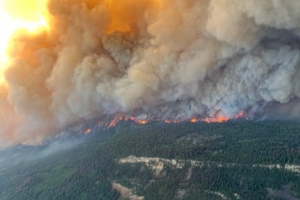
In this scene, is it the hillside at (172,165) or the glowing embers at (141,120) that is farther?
the glowing embers at (141,120)

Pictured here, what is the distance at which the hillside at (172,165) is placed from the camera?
34.9m

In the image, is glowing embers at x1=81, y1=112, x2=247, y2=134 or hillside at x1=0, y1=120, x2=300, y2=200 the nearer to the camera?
hillside at x1=0, y1=120, x2=300, y2=200

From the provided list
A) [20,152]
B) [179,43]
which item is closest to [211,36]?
[179,43]

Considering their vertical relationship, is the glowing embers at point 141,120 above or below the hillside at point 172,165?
above

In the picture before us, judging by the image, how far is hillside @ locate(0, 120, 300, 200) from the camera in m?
34.9

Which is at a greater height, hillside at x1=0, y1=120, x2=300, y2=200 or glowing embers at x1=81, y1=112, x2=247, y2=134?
glowing embers at x1=81, y1=112, x2=247, y2=134

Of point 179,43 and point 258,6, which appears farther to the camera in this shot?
point 179,43

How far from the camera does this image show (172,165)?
133 ft

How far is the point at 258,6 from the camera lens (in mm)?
37688

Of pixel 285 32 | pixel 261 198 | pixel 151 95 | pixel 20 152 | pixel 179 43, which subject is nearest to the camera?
pixel 261 198

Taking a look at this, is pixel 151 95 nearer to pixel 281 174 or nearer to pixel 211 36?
pixel 211 36

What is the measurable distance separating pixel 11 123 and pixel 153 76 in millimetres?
28281

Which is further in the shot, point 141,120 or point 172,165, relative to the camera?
point 141,120

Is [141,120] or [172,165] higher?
[141,120]
